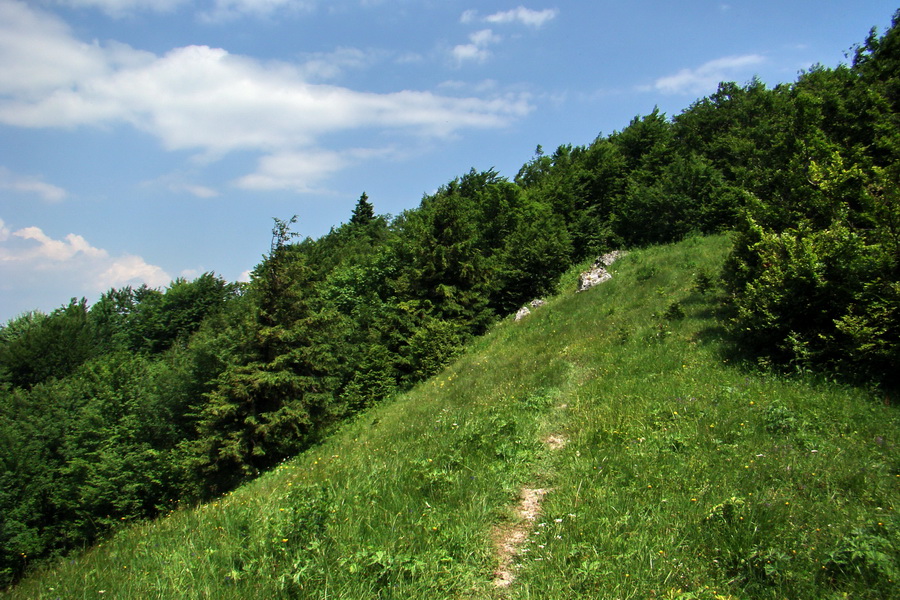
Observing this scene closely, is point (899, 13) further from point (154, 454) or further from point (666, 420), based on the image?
point (154, 454)

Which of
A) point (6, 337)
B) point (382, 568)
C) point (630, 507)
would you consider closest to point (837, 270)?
point (630, 507)

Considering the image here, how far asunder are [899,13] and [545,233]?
25308mm

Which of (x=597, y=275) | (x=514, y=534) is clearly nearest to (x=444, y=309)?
(x=597, y=275)

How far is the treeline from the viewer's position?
9.95 meters

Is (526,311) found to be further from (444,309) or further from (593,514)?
(593,514)

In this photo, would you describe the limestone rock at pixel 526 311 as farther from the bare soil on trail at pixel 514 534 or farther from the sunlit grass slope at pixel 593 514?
the bare soil on trail at pixel 514 534

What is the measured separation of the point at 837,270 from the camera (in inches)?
376

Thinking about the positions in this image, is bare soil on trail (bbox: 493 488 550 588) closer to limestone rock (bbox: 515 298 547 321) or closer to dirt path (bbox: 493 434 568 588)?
dirt path (bbox: 493 434 568 588)

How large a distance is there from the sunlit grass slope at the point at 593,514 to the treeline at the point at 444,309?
2619mm

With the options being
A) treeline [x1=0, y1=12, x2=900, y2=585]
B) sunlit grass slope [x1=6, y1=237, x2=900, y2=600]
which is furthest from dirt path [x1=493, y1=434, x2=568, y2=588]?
treeline [x1=0, y1=12, x2=900, y2=585]

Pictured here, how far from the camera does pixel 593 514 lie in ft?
16.4

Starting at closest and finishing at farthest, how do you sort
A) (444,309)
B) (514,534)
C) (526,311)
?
(514,534) < (526,311) < (444,309)

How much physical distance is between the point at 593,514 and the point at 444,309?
2287cm

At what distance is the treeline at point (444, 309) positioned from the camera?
995cm
